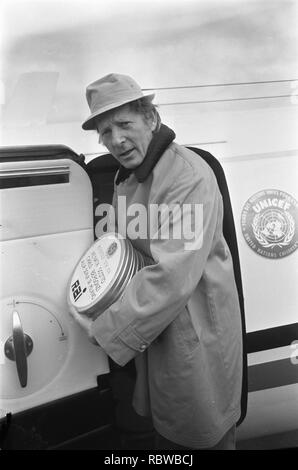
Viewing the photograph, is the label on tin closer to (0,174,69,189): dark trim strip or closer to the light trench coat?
the light trench coat

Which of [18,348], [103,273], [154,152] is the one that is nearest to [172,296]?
[103,273]

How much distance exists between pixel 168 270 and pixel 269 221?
1.87 feet

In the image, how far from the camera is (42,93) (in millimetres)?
1420

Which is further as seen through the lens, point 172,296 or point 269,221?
point 269,221

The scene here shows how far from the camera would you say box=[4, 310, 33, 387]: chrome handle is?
1.35 m

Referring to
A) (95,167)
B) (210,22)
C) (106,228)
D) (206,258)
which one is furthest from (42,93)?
(206,258)

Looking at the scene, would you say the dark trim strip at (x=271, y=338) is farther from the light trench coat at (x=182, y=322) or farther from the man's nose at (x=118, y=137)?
the man's nose at (x=118, y=137)

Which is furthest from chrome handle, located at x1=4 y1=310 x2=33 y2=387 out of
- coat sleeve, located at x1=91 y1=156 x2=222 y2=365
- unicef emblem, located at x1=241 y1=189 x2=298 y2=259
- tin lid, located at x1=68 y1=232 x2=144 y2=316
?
unicef emblem, located at x1=241 y1=189 x2=298 y2=259

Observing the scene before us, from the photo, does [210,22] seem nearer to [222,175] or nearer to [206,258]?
[222,175]

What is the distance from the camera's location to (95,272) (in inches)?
52.7

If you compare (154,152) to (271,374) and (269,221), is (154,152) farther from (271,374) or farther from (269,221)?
(271,374)

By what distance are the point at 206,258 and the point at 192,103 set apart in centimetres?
56

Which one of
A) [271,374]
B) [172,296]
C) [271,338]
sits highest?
[172,296]

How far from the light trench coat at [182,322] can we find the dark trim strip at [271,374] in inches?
9.9
